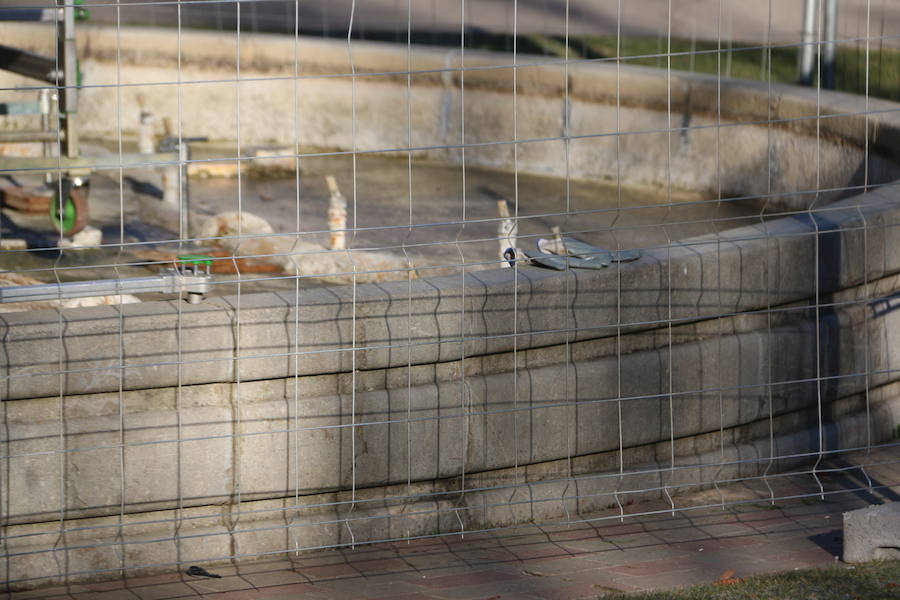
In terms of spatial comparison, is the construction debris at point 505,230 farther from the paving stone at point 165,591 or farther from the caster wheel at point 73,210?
the caster wheel at point 73,210

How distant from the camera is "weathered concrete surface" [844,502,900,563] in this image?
188 inches

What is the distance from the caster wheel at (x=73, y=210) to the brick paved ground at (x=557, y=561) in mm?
4846

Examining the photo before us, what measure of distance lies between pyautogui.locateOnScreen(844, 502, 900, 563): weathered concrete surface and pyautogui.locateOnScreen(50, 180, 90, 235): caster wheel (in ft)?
20.1

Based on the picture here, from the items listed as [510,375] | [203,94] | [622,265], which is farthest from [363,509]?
[203,94]

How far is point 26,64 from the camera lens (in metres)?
9.20

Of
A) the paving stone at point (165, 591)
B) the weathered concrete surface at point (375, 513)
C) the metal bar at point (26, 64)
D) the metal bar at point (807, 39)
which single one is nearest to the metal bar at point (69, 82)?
the metal bar at point (26, 64)

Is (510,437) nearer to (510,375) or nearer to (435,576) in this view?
(510,375)

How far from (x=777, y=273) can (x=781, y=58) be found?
390 inches

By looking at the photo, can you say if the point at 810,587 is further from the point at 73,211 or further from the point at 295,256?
the point at 73,211

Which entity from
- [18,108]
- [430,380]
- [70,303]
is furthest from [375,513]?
[18,108]

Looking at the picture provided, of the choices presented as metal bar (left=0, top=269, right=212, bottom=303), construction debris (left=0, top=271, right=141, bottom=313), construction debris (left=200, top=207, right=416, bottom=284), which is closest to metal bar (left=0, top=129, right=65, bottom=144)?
construction debris (left=200, top=207, right=416, bottom=284)

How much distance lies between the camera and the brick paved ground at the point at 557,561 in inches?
184

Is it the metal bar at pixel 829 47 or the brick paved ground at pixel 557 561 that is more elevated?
the metal bar at pixel 829 47

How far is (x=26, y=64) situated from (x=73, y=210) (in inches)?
44.3
